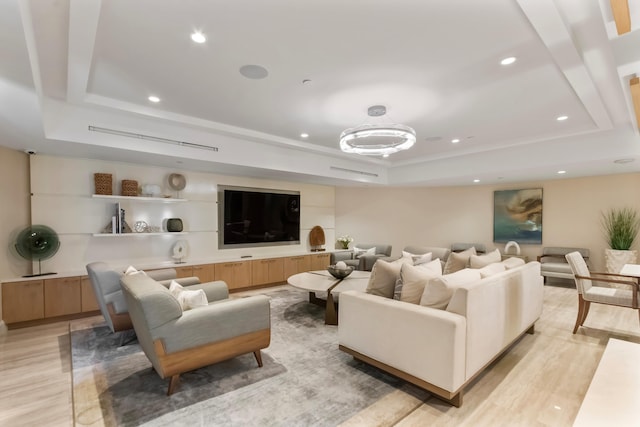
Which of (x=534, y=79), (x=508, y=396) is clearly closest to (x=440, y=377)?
(x=508, y=396)

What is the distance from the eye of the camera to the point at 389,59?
2.58 metres

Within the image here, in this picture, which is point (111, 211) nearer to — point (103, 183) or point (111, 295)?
point (103, 183)

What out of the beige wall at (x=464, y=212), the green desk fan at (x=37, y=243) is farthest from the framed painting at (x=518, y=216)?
the green desk fan at (x=37, y=243)

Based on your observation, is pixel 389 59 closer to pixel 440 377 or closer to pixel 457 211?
pixel 440 377

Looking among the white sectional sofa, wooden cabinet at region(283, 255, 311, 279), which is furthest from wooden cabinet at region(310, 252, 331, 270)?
the white sectional sofa

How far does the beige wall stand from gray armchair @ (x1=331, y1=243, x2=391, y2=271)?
112 cm

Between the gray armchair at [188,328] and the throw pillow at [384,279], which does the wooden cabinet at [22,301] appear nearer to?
the gray armchair at [188,328]

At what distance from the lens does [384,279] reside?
9.95ft

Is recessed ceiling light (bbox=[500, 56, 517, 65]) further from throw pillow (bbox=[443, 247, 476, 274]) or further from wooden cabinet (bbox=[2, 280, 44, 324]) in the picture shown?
wooden cabinet (bbox=[2, 280, 44, 324])

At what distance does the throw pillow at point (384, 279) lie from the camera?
9.89 feet

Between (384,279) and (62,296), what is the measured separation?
4.36m

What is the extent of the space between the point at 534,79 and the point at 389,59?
1.61 meters

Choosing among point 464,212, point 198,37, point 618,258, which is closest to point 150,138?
point 198,37

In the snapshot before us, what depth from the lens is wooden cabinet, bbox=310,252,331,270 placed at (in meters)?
7.04
